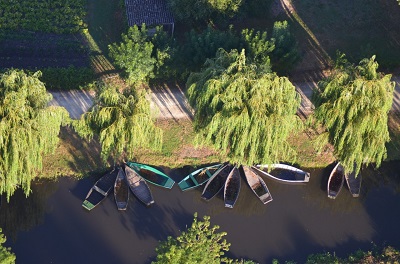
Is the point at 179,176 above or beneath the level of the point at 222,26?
beneath

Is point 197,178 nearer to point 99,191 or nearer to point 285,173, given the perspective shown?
point 285,173

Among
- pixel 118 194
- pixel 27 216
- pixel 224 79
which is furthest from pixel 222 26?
pixel 27 216

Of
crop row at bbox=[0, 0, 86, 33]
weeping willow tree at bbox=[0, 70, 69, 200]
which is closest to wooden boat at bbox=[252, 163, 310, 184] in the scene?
weeping willow tree at bbox=[0, 70, 69, 200]

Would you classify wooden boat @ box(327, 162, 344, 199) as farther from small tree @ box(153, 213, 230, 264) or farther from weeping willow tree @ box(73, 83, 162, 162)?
weeping willow tree @ box(73, 83, 162, 162)

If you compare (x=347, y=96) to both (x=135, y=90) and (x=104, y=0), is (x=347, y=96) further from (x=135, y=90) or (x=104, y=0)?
(x=104, y=0)

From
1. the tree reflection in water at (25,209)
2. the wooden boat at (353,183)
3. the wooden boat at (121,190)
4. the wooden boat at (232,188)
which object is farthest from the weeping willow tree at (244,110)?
the tree reflection in water at (25,209)
